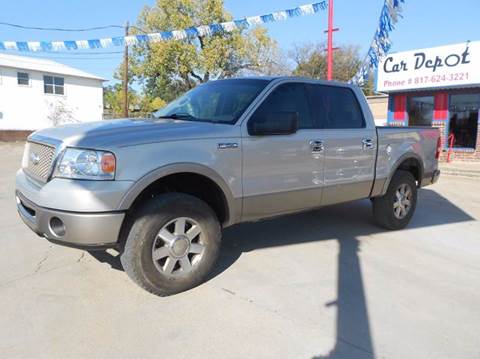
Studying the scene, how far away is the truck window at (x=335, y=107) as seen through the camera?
4.60 m

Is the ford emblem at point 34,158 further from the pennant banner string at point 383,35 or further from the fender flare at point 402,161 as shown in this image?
the pennant banner string at point 383,35

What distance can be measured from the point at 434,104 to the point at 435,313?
13218 millimetres

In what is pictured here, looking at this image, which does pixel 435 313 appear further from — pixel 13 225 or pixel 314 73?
pixel 314 73

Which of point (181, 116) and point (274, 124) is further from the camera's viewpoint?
point (181, 116)

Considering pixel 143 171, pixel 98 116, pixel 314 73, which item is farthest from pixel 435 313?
pixel 314 73

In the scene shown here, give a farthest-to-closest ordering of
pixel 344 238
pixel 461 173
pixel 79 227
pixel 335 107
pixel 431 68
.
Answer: pixel 431 68
pixel 461 173
pixel 344 238
pixel 335 107
pixel 79 227

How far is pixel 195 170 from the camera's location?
343 centimetres

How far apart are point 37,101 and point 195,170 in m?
29.7

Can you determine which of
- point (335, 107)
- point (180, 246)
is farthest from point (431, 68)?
point (180, 246)

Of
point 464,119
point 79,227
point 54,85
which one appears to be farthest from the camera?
point 54,85

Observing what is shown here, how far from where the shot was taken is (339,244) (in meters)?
5.01

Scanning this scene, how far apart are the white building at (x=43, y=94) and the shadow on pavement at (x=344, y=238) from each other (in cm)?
2695

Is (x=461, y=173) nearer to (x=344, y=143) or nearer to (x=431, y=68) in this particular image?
(x=431, y=68)

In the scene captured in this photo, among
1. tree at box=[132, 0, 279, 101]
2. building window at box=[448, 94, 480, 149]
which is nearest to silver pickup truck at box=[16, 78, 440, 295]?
building window at box=[448, 94, 480, 149]
